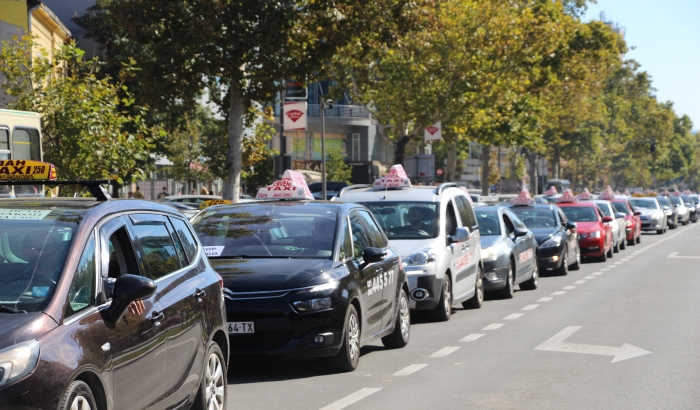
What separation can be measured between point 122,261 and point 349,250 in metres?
4.68

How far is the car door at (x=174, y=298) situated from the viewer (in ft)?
20.8

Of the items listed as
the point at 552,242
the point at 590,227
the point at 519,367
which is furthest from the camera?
the point at 590,227

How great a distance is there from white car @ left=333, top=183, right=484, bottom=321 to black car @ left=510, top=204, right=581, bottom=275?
7.38m

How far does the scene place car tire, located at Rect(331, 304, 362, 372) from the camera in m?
9.75

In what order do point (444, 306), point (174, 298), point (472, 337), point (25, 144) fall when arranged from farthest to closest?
1. point (25, 144)
2. point (444, 306)
3. point (472, 337)
4. point (174, 298)

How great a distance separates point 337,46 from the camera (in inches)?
997

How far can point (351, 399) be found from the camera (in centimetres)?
862

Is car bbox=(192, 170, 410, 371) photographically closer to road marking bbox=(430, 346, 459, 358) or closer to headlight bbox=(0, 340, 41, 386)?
road marking bbox=(430, 346, 459, 358)

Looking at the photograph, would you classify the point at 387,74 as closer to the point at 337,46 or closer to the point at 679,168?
the point at 337,46

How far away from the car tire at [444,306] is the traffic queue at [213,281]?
25 mm

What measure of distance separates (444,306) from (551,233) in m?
10.1

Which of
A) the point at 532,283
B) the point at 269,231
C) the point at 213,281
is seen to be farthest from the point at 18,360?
the point at 532,283

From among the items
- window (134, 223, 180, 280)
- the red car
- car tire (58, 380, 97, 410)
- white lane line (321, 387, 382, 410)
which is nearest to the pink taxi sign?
white lane line (321, 387, 382, 410)

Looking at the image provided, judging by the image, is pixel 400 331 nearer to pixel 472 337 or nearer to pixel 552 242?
pixel 472 337
